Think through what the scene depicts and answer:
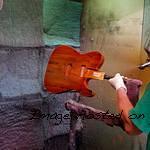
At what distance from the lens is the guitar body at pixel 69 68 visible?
167 cm

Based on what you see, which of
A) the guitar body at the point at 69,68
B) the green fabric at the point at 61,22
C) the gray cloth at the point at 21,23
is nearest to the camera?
the guitar body at the point at 69,68

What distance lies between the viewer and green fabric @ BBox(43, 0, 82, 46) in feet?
6.78

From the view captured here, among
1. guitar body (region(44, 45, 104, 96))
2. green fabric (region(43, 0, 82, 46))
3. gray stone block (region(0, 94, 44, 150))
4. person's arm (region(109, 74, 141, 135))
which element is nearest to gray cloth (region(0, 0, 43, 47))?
green fabric (region(43, 0, 82, 46))

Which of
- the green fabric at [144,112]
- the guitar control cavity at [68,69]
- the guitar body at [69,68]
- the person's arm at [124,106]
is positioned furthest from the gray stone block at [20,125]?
the green fabric at [144,112]

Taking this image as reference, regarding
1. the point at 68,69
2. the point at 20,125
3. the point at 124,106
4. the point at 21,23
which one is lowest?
the point at 20,125

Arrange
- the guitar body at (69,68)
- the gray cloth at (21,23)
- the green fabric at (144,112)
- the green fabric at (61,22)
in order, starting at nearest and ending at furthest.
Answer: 1. the green fabric at (144,112)
2. the guitar body at (69,68)
3. the gray cloth at (21,23)
4. the green fabric at (61,22)

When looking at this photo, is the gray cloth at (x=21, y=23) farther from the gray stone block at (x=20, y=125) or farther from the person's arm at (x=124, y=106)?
the person's arm at (x=124, y=106)

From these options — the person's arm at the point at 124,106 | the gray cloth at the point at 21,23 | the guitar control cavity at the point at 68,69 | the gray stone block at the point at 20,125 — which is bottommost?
the gray stone block at the point at 20,125

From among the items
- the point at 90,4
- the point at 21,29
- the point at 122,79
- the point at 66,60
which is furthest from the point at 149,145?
the point at 90,4

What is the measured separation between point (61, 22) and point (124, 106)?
992 millimetres

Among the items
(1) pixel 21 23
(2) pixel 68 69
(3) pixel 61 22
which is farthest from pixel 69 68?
(3) pixel 61 22

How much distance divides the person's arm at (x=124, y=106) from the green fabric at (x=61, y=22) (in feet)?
2.23

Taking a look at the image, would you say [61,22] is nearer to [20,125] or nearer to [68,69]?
[68,69]

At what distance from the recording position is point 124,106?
1437mm
